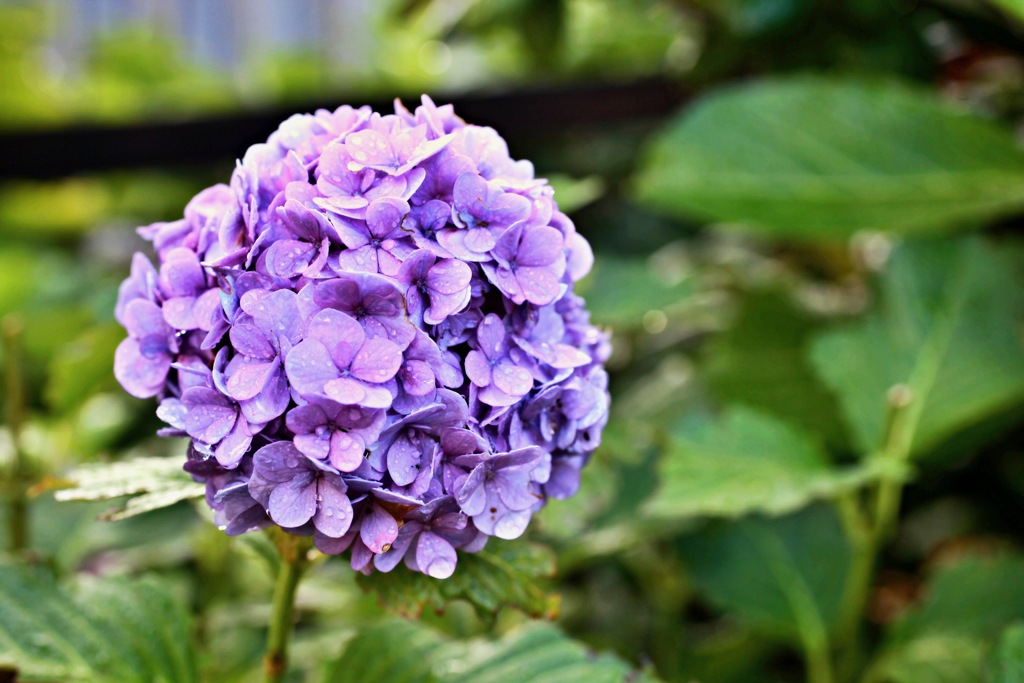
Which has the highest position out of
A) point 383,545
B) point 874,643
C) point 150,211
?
point 383,545

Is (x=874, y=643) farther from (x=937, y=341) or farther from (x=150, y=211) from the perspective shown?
(x=150, y=211)

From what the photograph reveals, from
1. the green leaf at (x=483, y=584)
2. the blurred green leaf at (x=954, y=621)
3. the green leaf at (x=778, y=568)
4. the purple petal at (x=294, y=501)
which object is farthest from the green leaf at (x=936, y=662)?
Result: the purple petal at (x=294, y=501)

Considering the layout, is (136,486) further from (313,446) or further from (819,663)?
(819,663)

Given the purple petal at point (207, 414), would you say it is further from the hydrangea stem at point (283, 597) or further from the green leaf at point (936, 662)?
the green leaf at point (936, 662)

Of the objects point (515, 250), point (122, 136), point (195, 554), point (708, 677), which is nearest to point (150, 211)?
point (122, 136)

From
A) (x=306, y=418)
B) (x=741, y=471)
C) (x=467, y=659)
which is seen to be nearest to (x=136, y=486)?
(x=306, y=418)

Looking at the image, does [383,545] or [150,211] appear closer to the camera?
[383,545]
